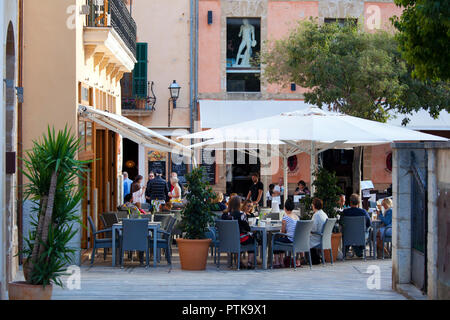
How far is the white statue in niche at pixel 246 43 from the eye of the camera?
28297mm

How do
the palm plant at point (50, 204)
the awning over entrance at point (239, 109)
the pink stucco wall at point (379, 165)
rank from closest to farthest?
the palm plant at point (50, 204) < the awning over entrance at point (239, 109) < the pink stucco wall at point (379, 165)

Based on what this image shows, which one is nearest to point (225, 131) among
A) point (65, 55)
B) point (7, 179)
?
point (65, 55)

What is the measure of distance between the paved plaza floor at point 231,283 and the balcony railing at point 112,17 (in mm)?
5016

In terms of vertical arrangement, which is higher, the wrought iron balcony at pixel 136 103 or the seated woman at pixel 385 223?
the wrought iron balcony at pixel 136 103

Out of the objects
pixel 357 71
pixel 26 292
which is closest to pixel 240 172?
pixel 357 71

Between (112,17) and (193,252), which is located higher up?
(112,17)

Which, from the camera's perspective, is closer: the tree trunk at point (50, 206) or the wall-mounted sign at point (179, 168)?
the tree trunk at point (50, 206)

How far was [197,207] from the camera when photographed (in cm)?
1282

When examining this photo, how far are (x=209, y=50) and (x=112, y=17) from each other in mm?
11460

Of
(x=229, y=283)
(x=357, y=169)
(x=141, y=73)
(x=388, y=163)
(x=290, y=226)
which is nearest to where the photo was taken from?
(x=229, y=283)

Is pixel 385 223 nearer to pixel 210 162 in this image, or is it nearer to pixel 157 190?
pixel 157 190

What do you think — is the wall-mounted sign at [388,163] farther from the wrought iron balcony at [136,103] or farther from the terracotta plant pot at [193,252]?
the terracotta plant pot at [193,252]

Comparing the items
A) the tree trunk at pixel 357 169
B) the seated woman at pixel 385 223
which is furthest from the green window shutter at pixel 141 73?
the seated woman at pixel 385 223

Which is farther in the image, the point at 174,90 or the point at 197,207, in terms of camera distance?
the point at 174,90
